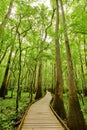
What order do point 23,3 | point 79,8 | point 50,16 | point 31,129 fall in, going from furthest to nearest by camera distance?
point 50,16, point 23,3, point 79,8, point 31,129

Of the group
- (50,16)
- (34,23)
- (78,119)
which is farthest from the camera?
(50,16)

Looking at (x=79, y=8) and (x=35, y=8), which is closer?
(x=79, y=8)

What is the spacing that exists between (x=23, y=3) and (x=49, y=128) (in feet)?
29.5

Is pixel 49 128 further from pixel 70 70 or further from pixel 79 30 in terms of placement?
pixel 79 30

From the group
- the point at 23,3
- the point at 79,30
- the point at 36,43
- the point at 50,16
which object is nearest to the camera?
the point at 79,30

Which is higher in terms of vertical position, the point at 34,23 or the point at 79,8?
the point at 34,23

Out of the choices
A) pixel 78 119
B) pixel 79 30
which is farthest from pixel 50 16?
pixel 78 119

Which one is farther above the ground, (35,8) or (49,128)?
(35,8)

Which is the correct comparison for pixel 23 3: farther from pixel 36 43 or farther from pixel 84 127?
pixel 84 127

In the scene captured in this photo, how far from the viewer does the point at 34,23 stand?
1438cm

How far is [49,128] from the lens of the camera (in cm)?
709

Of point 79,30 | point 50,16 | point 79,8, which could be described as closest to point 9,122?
point 79,30

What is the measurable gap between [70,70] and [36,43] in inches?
385

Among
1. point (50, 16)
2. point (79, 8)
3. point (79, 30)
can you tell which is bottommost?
point (79, 30)
